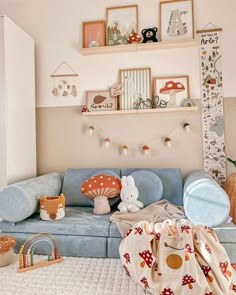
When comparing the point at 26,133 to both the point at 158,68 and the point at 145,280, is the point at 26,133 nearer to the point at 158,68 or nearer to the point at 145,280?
the point at 158,68

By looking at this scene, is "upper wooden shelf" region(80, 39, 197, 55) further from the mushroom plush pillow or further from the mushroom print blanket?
the mushroom print blanket

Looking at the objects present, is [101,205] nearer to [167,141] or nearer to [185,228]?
[185,228]

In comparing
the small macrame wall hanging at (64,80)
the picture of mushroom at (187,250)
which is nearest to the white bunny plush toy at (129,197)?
the picture of mushroom at (187,250)

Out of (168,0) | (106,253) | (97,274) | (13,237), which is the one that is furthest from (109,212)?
(168,0)

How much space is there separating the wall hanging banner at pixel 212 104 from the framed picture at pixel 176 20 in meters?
0.14

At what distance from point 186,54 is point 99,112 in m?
1.09

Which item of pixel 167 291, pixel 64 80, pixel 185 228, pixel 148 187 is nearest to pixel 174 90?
pixel 148 187

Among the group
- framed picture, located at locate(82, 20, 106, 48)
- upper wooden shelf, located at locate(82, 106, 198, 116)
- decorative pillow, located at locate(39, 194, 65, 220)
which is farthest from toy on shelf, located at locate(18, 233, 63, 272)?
framed picture, located at locate(82, 20, 106, 48)

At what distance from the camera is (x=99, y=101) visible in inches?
110

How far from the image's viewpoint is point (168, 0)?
2729mm

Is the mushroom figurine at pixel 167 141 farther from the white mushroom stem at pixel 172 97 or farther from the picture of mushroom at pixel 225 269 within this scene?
the picture of mushroom at pixel 225 269

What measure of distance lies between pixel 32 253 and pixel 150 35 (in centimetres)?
229

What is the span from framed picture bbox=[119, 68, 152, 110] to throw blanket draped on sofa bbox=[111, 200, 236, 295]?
1.44m

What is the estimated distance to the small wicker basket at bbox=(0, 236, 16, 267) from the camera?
1.80m
